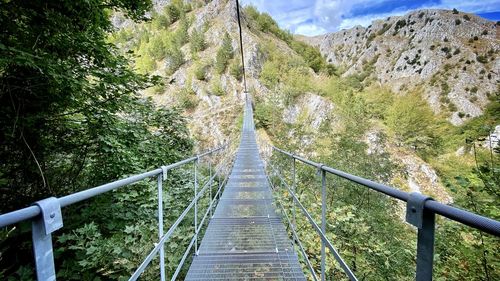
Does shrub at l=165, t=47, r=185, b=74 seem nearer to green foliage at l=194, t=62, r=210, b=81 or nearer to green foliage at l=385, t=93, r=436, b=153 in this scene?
green foliage at l=194, t=62, r=210, b=81

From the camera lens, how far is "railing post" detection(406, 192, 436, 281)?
0.57 metres

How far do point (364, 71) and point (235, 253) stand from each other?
7605cm

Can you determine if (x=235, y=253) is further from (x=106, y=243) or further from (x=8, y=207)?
(x=8, y=207)

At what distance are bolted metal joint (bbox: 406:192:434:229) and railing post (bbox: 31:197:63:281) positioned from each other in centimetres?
84

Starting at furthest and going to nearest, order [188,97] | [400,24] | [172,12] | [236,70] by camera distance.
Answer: [400,24], [172,12], [236,70], [188,97]

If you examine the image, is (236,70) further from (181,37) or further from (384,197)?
(384,197)

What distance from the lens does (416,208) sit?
0.59 meters

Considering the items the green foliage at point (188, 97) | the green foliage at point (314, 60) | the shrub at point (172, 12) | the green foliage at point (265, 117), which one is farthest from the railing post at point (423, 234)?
the shrub at point (172, 12)

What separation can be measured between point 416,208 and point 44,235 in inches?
34.2

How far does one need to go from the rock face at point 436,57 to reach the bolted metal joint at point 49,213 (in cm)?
6141

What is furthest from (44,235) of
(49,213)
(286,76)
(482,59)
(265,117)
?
(482,59)

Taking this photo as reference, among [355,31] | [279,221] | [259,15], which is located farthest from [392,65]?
[279,221]

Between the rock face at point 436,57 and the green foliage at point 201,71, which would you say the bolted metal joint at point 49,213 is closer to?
the green foliage at point 201,71

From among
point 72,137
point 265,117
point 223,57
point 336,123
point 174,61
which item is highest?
point 174,61
